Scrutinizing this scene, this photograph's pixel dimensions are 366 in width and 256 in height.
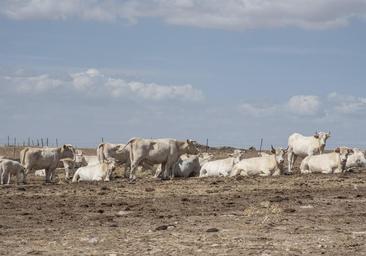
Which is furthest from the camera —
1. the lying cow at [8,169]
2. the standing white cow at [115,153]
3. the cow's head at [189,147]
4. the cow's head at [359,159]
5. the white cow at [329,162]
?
the cow's head at [359,159]

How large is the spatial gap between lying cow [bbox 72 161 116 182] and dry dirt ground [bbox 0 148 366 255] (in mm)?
5061

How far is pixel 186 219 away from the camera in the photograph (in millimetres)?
15945

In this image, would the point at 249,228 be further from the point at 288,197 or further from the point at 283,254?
the point at 288,197

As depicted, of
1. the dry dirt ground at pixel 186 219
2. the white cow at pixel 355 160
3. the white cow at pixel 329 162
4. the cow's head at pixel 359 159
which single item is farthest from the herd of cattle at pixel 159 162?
the dry dirt ground at pixel 186 219

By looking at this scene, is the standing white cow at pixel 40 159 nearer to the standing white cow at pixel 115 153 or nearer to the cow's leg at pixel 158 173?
the standing white cow at pixel 115 153

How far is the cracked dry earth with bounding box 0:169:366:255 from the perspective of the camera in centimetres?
1211

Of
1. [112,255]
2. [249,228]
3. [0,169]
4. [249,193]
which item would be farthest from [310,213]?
[0,169]

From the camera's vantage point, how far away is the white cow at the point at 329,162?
32.1m

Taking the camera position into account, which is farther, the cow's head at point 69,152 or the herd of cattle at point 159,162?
the cow's head at point 69,152

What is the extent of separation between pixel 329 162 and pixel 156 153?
7242 millimetres

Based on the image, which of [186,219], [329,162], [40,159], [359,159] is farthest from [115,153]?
[186,219]

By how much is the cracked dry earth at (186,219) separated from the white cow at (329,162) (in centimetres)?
596

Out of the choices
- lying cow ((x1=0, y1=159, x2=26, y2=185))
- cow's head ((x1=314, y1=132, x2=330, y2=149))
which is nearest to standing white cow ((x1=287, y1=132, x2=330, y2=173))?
cow's head ((x1=314, y1=132, x2=330, y2=149))

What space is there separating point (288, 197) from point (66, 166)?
50.4 ft
